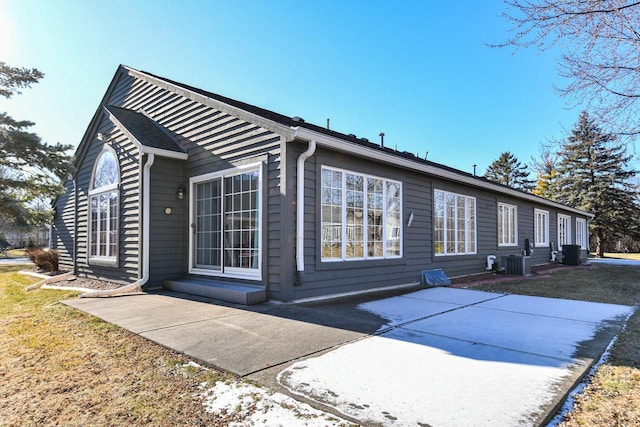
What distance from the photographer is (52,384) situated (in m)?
2.81

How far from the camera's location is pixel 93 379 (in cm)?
288

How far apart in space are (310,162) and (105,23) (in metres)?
7.84

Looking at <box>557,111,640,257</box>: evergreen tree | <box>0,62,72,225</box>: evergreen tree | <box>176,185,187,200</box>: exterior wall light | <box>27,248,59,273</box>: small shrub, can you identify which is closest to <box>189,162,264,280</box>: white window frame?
<box>176,185,187,200</box>: exterior wall light

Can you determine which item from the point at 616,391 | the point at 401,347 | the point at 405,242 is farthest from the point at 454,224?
the point at 616,391

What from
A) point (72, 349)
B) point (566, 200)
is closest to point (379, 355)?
point (72, 349)

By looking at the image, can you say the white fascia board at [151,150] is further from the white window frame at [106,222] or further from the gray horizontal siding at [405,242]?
Result: the gray horizontal siding at [405,242]

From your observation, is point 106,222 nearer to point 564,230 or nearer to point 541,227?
point 541,227

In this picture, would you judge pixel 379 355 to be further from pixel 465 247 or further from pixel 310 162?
pixel 465 247

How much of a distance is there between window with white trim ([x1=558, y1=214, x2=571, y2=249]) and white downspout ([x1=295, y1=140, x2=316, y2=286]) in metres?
16.0

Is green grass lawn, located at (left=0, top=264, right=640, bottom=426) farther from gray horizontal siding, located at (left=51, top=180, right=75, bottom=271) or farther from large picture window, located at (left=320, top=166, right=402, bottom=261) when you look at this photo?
gray horizontal siding, located at (left=51, top=180, right=75, bottom=271)

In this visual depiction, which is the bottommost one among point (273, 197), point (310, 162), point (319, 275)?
point (319, 275)

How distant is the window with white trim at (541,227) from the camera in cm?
1482

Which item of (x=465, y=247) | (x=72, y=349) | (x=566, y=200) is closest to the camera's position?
(x=72, y=349)

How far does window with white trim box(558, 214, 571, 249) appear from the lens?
56.4 ft
